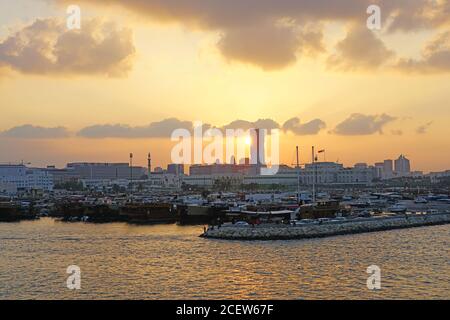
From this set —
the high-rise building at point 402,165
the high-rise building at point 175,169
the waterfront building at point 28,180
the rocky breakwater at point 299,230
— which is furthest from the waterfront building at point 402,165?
the rocky breakwater at point 299,230

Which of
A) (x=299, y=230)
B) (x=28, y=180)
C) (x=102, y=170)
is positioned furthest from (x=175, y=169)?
(x=299, y=230)

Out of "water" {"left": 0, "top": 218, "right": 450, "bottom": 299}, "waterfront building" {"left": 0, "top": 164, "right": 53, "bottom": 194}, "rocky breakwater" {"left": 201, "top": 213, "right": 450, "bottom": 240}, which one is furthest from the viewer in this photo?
"waterfront building" {"left": 0, "top": 164, "right": 53, "bottom": 194}

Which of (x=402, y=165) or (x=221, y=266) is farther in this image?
(x=402, y=165)

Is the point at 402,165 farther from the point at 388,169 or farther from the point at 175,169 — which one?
the point at 175,169

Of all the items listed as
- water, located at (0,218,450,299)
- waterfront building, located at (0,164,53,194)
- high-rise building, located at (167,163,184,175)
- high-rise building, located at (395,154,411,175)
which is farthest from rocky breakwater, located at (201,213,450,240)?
high-rise building, located at (395,154,411,175)

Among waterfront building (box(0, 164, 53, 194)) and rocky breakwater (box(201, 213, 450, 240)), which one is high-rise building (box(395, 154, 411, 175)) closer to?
waterfront building (box(0, 164, 53, 194))

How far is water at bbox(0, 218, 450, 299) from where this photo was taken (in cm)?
1098

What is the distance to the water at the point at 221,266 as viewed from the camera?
10977mm

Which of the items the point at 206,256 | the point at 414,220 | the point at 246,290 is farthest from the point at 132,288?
the point at 414,220

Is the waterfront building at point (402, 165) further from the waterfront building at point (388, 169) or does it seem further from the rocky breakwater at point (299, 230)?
the rocky breakwater at point (299, 230)

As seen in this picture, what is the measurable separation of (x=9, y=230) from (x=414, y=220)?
19.5m

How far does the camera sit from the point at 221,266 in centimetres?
1398

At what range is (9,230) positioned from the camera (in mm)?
25625
